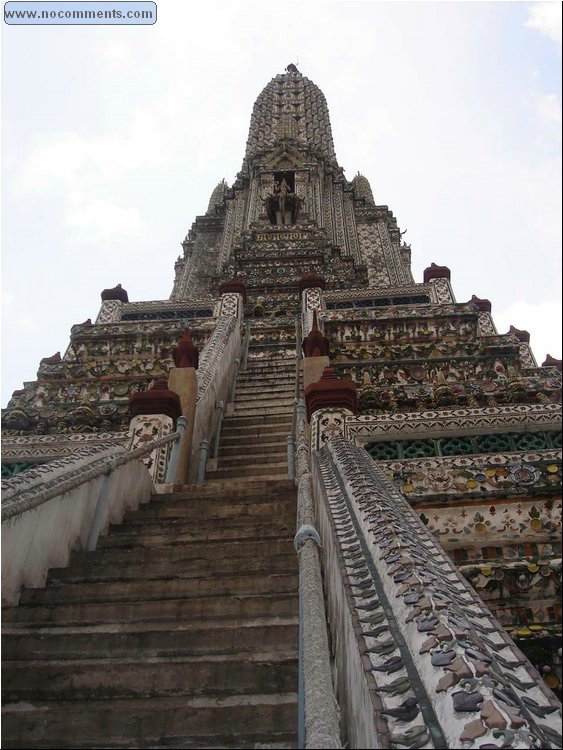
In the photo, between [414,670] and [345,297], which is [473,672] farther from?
[345,297]

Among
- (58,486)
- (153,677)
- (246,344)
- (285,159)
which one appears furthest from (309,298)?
(285,159)

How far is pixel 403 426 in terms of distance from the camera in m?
5.85

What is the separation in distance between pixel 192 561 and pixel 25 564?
116 cm

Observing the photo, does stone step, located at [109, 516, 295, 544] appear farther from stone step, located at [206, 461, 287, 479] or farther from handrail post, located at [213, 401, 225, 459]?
handrail post, located at [213, 401, 225, 459]

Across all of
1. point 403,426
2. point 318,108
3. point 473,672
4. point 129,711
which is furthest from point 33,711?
point 318,108

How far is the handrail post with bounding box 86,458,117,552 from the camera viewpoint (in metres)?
4.81

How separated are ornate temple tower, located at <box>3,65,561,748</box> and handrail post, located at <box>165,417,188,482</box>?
190 millimetres

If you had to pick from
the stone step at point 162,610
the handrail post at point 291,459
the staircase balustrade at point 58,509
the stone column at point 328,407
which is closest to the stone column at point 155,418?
the staircase balustrade at point 58,509

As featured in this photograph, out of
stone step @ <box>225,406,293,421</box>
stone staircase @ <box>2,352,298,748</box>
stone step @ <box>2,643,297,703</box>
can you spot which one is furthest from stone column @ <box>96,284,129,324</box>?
stone step @ <box>2,643,297,703</box>

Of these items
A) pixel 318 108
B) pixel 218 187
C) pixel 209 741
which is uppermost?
pixel 318 108

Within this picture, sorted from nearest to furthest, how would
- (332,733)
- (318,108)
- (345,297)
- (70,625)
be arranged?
(332,733)
(70,625)
(345,297)
(318,108)

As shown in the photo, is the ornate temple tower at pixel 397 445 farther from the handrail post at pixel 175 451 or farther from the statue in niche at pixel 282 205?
the statue in niche at pixel 282 205

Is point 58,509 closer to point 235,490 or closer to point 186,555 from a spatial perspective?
point 186,555

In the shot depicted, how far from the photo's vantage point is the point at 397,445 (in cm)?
579
